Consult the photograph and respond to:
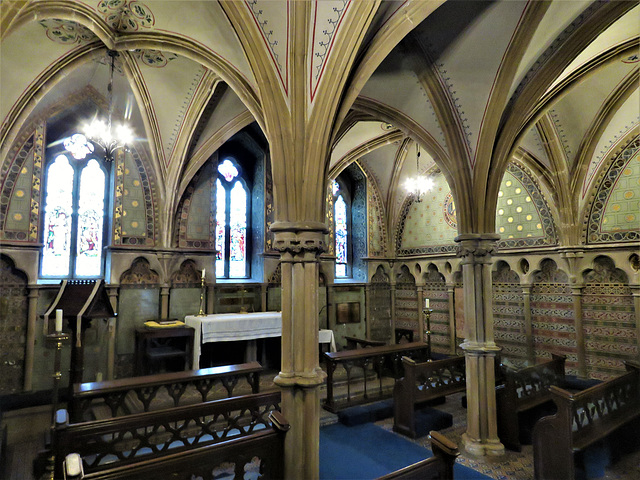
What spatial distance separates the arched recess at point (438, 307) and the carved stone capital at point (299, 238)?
868cm

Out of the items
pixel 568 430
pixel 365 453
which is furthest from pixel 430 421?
pixel 568 430

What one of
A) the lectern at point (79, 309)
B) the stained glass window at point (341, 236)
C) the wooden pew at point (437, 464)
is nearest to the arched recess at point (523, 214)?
the stained glass window at point (341, 236)

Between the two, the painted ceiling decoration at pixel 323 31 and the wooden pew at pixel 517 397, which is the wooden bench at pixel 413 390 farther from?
the painted ceiling decoration at pixel 323 31

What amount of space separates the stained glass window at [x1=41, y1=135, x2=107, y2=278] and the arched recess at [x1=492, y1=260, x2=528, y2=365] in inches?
411

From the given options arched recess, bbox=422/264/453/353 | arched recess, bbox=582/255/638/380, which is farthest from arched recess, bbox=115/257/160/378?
arched recess, bbox=582/255/638/380

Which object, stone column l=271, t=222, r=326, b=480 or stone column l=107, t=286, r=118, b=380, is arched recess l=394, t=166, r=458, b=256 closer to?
stone column l=271, t=222, r=326, b=480

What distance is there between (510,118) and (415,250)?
24.1 ft

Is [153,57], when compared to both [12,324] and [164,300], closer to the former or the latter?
[164,300]

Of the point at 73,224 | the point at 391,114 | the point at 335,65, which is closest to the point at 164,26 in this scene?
the point at 335,65

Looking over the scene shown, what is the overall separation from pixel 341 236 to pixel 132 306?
704cm

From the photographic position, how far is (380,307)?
45.2 ft

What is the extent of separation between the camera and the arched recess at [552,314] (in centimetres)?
999

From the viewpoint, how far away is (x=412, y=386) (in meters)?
6.76

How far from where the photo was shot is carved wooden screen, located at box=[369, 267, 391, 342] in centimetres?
1355
